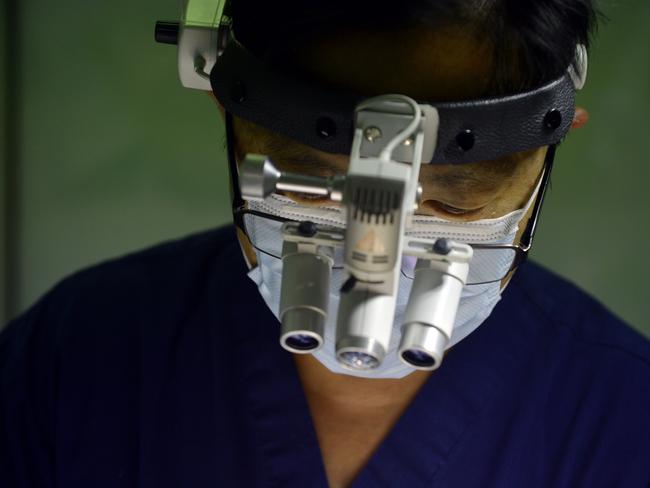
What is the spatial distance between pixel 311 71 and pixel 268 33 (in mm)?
70

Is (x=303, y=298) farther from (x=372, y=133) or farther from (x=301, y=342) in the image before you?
(x=372, y=133)

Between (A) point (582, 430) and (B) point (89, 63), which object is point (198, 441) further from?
(B) point (89, 63)

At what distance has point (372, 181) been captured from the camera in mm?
709

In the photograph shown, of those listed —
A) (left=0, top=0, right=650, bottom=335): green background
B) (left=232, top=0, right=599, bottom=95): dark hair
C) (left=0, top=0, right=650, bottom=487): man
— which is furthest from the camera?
(left=0, top=0, right=650, bottom=335): green background

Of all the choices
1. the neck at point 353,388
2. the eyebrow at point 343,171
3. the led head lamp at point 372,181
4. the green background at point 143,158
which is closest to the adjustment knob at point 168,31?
the led head lamp at point 372,181

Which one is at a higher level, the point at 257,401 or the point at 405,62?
the point at 405,62

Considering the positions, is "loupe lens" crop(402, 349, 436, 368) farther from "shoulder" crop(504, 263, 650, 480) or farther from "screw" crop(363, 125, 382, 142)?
"shoulder" crop(504, 263, 650, 480)

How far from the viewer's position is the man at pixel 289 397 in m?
1.22

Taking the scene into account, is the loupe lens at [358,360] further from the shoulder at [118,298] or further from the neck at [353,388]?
the shoulder at [118,298]

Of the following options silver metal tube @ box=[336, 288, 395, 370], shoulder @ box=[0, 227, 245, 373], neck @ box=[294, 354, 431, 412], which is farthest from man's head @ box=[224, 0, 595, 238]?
shoulder @ box=[0, 227, 245, 373]

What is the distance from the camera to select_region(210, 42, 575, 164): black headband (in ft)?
2.86

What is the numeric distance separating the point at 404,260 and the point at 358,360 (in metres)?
0.22

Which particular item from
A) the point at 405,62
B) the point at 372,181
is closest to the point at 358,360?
the point at 372,181

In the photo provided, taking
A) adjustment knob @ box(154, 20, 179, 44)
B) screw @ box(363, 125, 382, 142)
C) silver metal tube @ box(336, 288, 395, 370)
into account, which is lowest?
silver metal tube @ box(336, 288, 395, 370)
